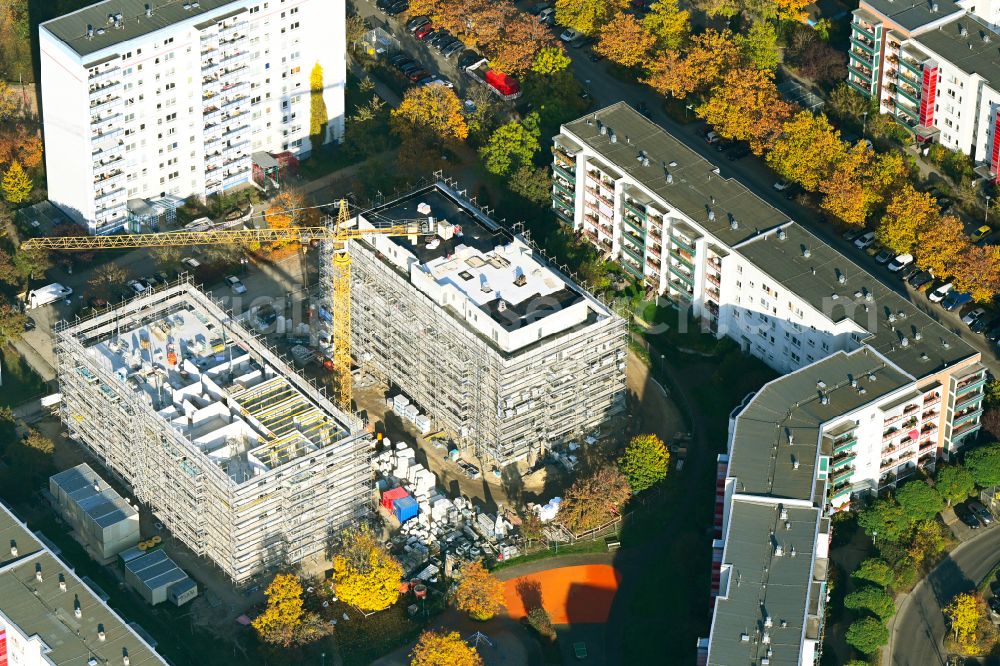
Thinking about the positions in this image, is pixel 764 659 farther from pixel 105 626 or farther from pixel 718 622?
pixel 105 626

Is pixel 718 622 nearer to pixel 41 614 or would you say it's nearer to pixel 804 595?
pixel 804 595

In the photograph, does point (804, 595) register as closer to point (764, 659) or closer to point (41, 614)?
point (764, 659)

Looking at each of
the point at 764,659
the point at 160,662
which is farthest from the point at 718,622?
the point at 160,662

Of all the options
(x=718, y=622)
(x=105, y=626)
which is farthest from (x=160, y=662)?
(x=718, y=622)

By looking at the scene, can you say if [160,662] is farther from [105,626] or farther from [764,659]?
[764,659]

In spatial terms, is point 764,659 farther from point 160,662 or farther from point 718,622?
point 160,662

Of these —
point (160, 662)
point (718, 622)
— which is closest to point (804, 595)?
point (718, 622)
